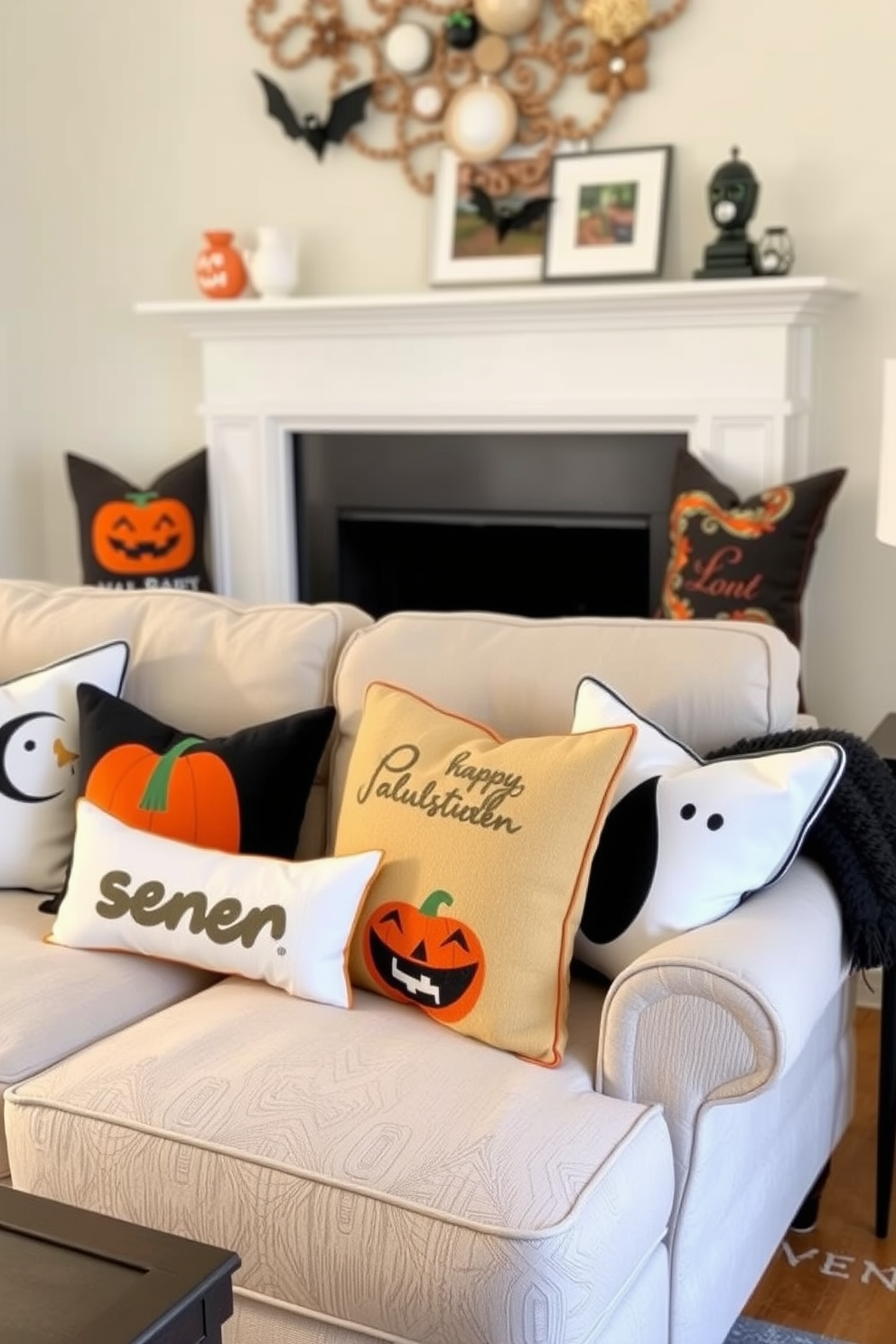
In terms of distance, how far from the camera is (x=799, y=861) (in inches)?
75.8

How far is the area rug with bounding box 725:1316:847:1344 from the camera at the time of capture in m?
1.96

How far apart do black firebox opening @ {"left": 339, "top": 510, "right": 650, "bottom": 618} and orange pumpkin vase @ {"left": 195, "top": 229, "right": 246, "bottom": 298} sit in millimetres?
564

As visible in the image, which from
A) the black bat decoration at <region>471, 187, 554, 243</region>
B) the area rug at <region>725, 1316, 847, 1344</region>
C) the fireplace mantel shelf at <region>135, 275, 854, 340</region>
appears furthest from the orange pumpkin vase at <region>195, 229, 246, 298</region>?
the area rug at <region>725, 1316, 847, 1344</region>

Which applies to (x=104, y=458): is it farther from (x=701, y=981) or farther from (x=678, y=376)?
(x=701, y=981)

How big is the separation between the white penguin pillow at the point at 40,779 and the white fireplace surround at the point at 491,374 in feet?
4.18

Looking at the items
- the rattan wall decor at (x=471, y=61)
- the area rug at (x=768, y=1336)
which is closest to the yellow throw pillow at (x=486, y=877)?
the area rug at (x=768, y=1336)

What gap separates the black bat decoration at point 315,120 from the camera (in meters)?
3.38

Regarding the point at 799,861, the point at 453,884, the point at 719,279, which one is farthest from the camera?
the point at 719,279

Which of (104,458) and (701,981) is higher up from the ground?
(104,458)

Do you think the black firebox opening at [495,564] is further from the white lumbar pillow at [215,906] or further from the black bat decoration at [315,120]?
the white lumbar pillow at [215,906]

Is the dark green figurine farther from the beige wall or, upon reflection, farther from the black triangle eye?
the black triangle eye

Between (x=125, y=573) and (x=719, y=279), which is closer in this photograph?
(x=719, y=279)

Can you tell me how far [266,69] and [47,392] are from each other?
0.97 m

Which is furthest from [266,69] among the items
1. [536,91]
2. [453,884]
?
[453,884]
